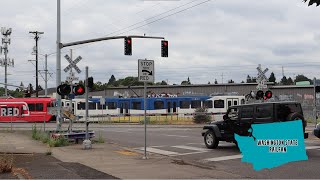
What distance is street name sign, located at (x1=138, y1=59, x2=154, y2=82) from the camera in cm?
1481

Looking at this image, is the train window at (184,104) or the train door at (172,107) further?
the train door at (172,107)

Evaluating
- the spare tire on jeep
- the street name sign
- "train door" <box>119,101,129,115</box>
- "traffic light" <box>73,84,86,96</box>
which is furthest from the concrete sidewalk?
"train door" <box>119,101,129,115</box>

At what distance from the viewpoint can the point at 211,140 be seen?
59.3 feet

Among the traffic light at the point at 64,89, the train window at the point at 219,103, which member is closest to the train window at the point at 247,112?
the traffic light at the point at 64,89

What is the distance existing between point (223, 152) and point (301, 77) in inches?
6163

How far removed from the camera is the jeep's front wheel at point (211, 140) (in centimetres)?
1789

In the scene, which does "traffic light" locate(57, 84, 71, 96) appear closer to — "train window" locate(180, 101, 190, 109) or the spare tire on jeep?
the spare tire on jeep

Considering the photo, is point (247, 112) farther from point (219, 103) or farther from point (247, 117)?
point (219, 103)

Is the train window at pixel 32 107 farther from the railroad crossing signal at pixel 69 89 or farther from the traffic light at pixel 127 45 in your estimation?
the railroad crossing signal at pixel 69 89

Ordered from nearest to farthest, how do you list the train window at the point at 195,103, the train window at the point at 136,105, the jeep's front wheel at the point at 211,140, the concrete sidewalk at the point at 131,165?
the concrete sidewalk at the point at 131,165 < the jeep's front wheel at the point at 211,140 < the train window at the point at 195,103 < the train window at the point at 136,105

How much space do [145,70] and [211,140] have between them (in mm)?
4877

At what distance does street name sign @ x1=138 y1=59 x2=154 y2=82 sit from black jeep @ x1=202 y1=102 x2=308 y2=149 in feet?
12.9

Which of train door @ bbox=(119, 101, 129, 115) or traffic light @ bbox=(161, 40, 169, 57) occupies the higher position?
traffic light @ bbox=(161, 40, 169, 57)

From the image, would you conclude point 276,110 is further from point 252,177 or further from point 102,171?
point 102,171
